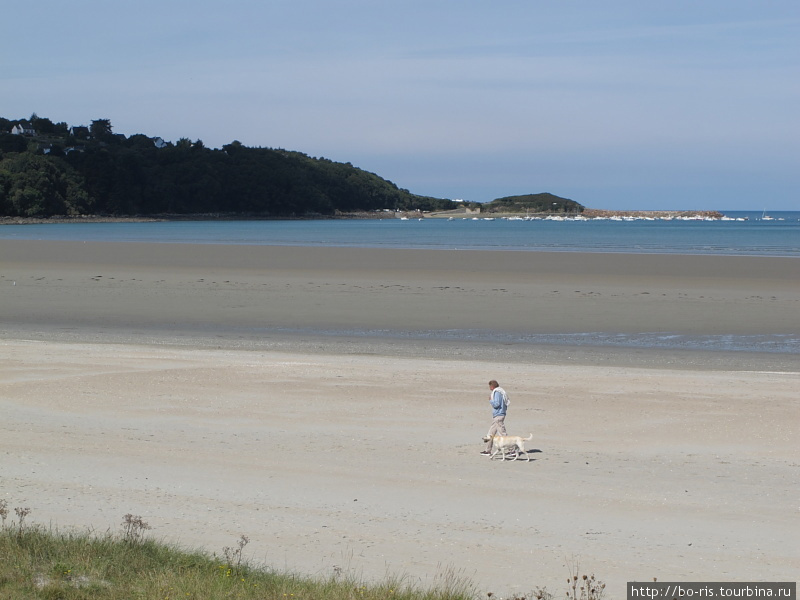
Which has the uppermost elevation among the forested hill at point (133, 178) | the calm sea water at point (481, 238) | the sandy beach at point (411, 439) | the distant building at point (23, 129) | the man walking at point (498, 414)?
the distant building at point (23, 129)

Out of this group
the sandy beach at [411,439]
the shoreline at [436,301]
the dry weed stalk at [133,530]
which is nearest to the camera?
the dry weed stalk at [133,530]

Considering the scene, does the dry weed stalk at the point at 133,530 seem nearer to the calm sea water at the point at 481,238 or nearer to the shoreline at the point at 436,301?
the shoreline at the point at 436,301

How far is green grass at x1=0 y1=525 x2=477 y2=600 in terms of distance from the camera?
4879 mm

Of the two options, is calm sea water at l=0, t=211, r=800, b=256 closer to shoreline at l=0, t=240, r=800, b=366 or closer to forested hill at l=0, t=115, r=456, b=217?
shoreline at l=0, t=240, r=800, b=366

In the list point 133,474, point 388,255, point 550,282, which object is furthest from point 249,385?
Result: point 388,255

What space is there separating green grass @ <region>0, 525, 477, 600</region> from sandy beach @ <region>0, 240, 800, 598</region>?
0.47 meters

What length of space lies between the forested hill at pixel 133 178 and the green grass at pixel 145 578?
132 metres

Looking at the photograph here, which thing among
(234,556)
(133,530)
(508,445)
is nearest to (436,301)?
(508,445)

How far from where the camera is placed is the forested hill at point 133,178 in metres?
134

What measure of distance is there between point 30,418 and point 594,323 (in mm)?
12924

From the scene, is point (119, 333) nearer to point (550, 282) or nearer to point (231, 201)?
point (550, 282)

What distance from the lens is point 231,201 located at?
170m

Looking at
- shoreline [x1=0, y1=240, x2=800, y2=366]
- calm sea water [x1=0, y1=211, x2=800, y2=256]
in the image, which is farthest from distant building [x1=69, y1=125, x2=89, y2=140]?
shoreline [x1=0, y1=240, x2=800, y2=366]

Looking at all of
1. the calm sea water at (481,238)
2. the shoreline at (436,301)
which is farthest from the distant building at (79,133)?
the shoreline at (436,301)
